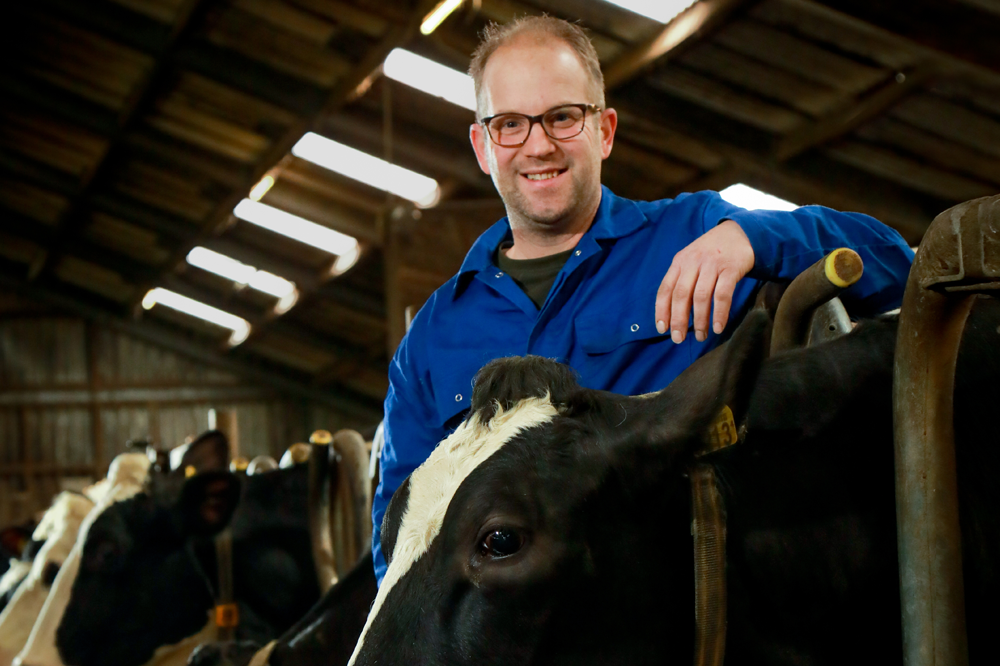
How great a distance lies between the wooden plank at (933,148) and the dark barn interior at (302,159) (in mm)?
18

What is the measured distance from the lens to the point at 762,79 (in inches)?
243

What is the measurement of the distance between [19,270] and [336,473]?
15.3 metres

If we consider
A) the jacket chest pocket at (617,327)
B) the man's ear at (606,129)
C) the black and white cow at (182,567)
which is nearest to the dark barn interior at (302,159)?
the black and white cow at (182,567)

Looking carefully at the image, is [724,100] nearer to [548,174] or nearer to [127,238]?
[548,174]

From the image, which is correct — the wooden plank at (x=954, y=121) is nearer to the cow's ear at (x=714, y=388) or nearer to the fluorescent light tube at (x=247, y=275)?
the cow's ear at (x=714, y=388)

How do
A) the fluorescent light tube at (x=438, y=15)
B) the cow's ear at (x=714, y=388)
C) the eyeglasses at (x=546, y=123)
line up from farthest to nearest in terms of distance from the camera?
the fluorescent light tube at (x=438, y=15) < the eyeglasses at (x=546, y=123) < the cow's ear at (x=714, y=388)

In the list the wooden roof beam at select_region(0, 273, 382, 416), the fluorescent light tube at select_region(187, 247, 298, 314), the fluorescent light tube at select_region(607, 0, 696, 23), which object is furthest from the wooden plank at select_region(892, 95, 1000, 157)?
the wooden roof beam at select_region(0, 273, 382, 416)

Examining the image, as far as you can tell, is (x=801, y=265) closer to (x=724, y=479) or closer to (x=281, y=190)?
(x=724, y=479)

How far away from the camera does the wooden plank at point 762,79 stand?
19.8 feet

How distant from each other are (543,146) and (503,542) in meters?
0.97

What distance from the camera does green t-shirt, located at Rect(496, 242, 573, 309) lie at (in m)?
2.06

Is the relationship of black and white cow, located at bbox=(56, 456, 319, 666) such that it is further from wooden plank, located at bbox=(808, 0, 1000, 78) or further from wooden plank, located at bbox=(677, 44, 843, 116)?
wooden plank, located at bbox=(677, 44, 843, 116)

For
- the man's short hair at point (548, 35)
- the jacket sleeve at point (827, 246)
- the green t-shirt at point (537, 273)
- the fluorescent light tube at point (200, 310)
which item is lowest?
the jacket sleeve at point (827, 246)

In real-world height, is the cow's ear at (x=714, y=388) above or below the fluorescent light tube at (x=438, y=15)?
below
